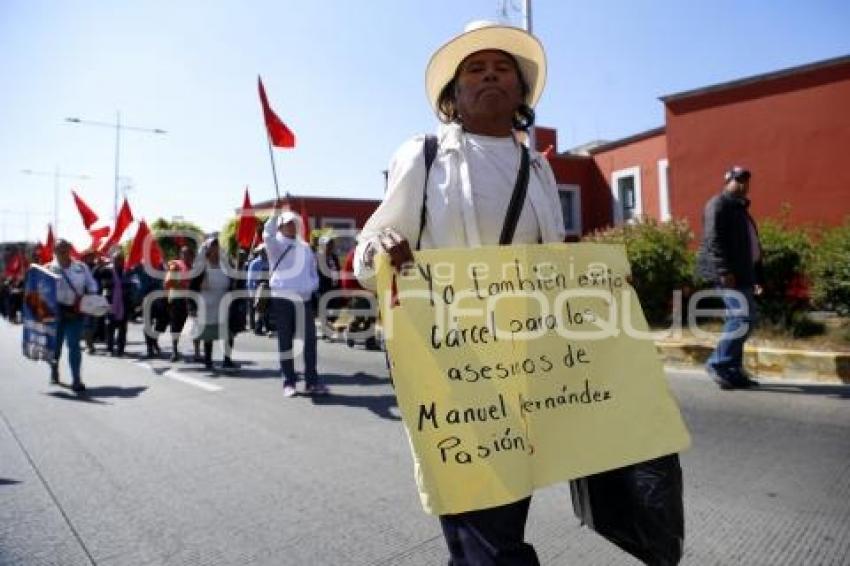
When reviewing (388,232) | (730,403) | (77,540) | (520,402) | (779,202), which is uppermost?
(779,202)

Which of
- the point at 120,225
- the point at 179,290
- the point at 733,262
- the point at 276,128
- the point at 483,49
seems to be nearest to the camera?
the point at 483,49

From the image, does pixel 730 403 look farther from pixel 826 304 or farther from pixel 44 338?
pixel 44 338

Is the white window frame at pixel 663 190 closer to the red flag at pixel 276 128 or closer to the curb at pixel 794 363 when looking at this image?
the curb at pixel 794 363

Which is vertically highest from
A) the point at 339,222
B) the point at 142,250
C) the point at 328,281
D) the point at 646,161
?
the point at 339,222

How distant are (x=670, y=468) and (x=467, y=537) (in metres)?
0.61

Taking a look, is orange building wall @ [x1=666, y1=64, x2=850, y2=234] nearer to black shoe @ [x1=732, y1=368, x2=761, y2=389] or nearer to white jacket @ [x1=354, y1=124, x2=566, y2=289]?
black shoe @ [x1=732, y1=368, x2=761, y2=389]

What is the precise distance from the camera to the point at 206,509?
365cm

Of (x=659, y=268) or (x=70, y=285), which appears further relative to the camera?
(x=659, y=268)

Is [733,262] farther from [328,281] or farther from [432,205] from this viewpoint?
[328,281]

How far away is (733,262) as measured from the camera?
20.3ft

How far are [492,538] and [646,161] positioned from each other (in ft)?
79.1

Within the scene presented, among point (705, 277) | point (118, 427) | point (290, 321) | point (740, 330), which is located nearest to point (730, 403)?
point (740, 330)

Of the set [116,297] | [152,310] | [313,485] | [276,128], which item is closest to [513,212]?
[313,485]

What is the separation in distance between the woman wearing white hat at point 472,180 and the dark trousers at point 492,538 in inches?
1.4
